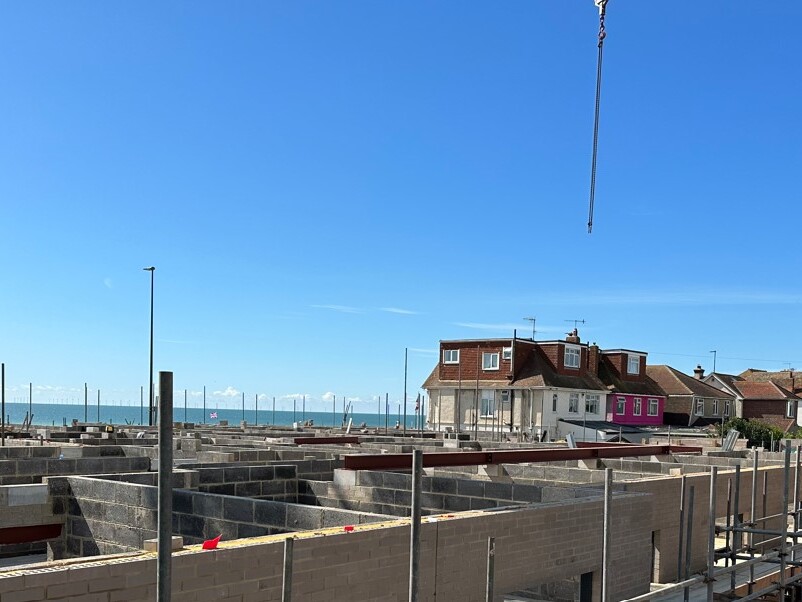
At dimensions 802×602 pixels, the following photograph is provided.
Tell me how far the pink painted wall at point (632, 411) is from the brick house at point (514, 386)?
125cm

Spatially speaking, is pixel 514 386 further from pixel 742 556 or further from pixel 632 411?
pixel 742 556

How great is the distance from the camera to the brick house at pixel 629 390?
69.3 meters

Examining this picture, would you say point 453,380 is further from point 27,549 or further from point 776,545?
point 27,549

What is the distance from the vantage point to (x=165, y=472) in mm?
5590

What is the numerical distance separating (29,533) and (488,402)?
49.8 metres

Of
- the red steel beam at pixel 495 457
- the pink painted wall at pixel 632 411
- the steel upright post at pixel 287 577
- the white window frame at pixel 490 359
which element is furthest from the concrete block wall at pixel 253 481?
the pink painted wall at pixel 632 411

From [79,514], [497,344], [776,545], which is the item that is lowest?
[776,545]

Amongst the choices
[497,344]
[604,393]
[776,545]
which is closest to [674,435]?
[604,393]

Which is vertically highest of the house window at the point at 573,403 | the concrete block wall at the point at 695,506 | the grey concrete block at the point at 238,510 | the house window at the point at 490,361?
the house window at the point at 490,361

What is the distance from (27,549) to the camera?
70.9ft

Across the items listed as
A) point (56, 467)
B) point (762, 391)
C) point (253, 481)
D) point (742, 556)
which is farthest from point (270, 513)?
point (762, 391)

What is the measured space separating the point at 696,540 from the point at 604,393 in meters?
42.0

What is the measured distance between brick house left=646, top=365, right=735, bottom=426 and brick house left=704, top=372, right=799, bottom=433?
1.28 meters

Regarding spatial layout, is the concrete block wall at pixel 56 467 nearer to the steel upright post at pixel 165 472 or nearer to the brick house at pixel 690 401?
the steel upright post at pixel 165 472
